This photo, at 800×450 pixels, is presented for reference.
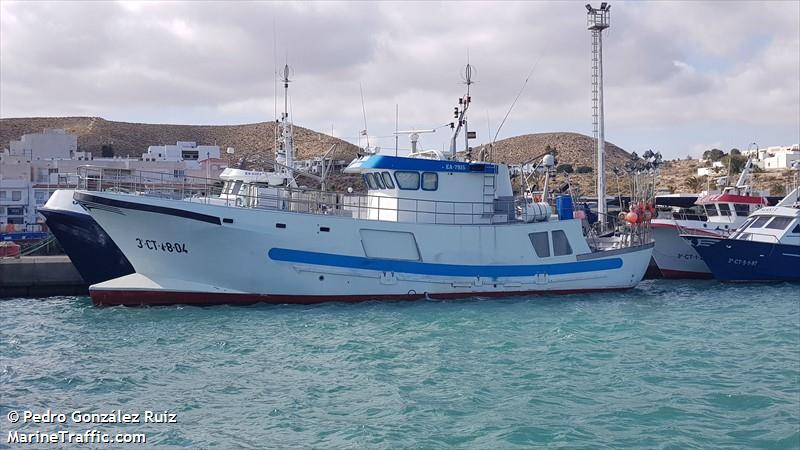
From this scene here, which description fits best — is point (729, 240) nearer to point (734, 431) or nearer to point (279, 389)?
point (734, 431)

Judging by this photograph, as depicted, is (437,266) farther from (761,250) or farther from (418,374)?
(761,250)

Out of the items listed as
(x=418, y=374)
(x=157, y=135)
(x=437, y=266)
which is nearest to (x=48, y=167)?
(x=437, y=266)

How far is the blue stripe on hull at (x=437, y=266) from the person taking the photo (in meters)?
19.6

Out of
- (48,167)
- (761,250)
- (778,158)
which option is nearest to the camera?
(761,250)

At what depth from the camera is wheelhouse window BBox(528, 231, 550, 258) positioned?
2220 cm

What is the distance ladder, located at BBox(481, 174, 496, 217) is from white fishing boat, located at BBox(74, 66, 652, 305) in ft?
0.11

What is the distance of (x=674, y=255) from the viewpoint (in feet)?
94.9

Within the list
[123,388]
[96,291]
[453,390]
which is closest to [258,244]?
[96,291]

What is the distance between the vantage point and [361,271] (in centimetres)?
2012

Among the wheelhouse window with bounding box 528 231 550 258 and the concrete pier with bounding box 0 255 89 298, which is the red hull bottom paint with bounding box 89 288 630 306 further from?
the wheelhouse window with bounding box 528 231 550 258

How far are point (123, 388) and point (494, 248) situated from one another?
12211 mm

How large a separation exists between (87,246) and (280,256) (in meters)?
6.46

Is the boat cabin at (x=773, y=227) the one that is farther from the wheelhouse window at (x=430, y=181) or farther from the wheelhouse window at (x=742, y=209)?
the wheelhouse window at (x=430, y=181)

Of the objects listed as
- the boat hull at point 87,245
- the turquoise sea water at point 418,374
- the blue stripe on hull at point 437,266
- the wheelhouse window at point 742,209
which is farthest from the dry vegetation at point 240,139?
the turquoise sea water at point 418,374
